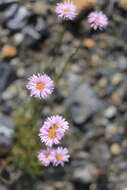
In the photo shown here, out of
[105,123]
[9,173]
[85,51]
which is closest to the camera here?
[9,173]

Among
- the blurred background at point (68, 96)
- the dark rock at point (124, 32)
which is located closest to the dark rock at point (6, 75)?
the blurred background at point (68, 96)

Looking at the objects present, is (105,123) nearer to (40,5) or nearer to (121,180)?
(121,180)

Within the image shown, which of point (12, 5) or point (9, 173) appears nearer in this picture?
point (9, 173)

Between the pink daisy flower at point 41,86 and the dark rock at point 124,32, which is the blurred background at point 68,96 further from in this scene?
the pink daisy flower at point 41,86

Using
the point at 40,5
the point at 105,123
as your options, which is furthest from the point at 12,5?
the point at 105,123

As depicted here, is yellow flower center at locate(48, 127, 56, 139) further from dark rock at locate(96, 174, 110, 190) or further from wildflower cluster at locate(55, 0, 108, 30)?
dark rock at locate(96, 174, 110, 190)

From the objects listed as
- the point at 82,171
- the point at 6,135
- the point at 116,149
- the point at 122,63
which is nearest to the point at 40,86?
the point at 6,135

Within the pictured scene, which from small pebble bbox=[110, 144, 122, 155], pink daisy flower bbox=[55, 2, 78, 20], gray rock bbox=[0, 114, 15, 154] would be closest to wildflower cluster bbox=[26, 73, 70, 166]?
pink daisy flower bbox=[55, 2, 78, 20]

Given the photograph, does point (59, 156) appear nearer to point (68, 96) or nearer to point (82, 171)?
point (82, 171)
